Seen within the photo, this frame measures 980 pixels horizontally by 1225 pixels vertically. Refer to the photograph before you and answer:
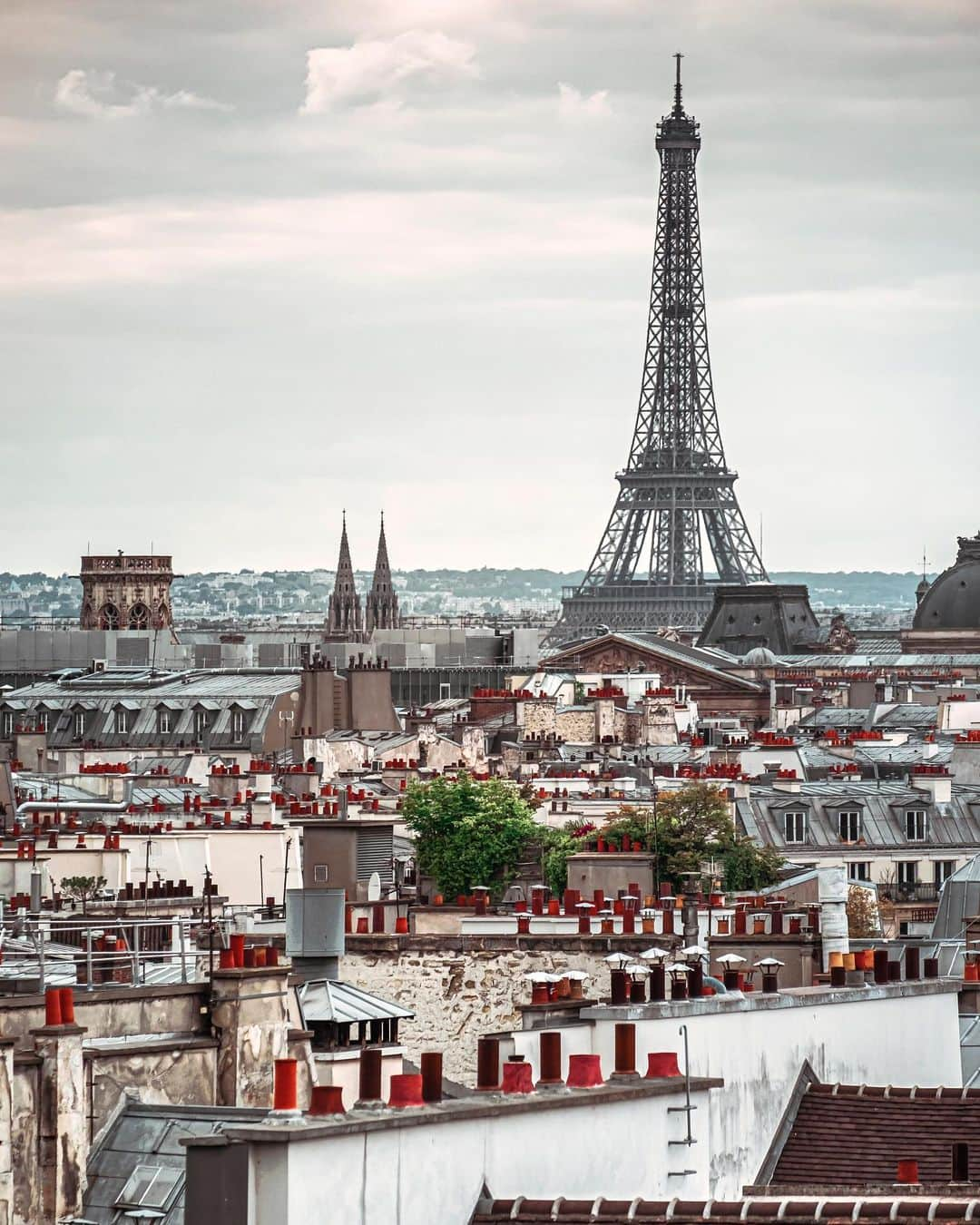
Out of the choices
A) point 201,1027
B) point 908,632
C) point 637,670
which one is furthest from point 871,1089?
point 908,632

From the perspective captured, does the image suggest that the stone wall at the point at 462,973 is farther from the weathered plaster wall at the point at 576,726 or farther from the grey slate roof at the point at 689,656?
the grey slate roof at the point at 689,656

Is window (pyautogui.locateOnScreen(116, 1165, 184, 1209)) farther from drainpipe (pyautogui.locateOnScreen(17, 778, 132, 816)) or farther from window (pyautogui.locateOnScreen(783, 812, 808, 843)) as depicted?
window (pyautogui.locateOnScreen(783, 812, 808, 843))

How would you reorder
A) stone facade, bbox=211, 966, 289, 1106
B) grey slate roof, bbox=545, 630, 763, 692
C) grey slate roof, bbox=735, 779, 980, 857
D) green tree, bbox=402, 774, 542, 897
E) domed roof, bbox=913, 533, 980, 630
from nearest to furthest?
stone facade, bbox=211, 966, 289, 1106, green tree, bbox=402, 774, 542, 897, grey slate roof, bbox=735, 779, 980, 857, grey slate roof, bbox=545, 630, 763, 692, domed roof, bbox=913, 533, 980, 630

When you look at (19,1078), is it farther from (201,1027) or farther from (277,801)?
(277,801)

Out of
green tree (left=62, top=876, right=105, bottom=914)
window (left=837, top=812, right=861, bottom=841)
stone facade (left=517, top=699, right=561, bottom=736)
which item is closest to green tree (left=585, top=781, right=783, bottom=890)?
window (left=837, top=812, right=861, bottom=841)

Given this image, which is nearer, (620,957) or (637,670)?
(620,957)

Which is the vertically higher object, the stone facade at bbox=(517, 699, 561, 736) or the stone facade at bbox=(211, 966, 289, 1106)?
the stone facade at bbox=(517, 699, 561, 736)
